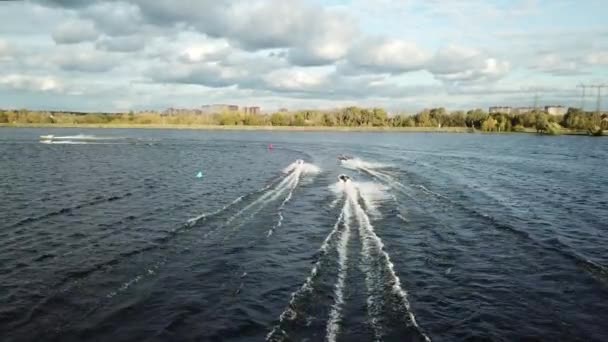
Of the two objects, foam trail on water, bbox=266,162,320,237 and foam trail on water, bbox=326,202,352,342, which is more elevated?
foam trail on water, bbox=266,162,320,237

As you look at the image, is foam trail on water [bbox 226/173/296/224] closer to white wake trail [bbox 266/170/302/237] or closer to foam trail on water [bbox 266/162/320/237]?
foam trail on water [bbox 266/162/320/237]

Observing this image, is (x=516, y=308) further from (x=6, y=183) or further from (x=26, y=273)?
(x=6, y=183)

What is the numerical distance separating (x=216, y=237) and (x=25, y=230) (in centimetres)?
896

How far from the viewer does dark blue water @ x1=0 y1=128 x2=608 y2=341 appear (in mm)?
13109

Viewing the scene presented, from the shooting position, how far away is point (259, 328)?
42.1 feet

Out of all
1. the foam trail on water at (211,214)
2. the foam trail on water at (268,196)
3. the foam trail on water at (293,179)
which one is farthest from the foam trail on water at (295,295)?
the foam trail on water at (211,214)

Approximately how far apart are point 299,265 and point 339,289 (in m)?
3.15

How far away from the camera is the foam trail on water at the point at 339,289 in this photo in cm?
1258

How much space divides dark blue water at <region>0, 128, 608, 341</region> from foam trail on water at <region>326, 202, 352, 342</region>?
8 centimetres

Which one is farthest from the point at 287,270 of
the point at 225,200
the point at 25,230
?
the point at 225,200

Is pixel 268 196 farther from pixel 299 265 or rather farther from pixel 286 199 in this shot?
pixel 299 265

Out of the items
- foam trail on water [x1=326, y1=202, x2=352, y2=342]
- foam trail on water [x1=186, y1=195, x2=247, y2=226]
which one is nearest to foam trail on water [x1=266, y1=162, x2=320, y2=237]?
foam trail on water [x1=186, y1=195, x2=247, y2=226]

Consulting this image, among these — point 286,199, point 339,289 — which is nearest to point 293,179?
point 286,199

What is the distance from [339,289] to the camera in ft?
51.1
